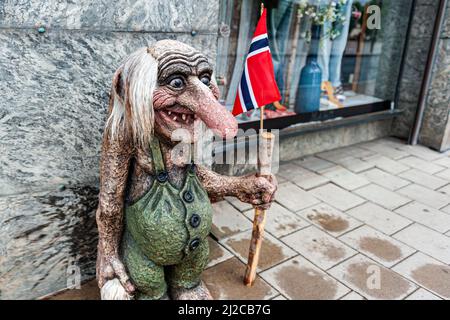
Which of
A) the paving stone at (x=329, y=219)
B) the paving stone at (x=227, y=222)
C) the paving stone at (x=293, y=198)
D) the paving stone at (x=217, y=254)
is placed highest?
the paving stone at (x=293, y=198)

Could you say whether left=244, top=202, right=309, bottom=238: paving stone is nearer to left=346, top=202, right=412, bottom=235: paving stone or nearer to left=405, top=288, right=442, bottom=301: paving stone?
left=346, top=202, right=412, bottom=235: paving stone

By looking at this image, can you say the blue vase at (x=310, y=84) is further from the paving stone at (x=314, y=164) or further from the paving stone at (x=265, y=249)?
the paving stone at (x=265, y=249)

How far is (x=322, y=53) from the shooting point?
15.8 ft

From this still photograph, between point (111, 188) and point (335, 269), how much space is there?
168 cm

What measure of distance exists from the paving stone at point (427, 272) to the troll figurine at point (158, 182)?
1335 millimetres

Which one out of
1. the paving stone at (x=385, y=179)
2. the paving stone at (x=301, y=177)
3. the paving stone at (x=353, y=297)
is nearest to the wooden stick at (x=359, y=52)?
the paving stone at (x=385, y=179)

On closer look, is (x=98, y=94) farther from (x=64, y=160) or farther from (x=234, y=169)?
(x=234, y=169)

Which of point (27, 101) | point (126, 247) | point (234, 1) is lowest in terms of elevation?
point (126, 247)

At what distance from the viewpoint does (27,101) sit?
6.73 ft

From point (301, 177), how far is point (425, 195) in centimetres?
122

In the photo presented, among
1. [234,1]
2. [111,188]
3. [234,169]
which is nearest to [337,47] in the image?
[234,1]

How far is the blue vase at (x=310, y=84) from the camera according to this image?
15.3 feet

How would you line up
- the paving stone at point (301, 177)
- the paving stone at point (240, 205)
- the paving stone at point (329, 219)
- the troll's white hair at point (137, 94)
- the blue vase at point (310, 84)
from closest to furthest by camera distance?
the troll's white hair at point (137, 94) < the paving stone at point (329, 219) < the paving stone at point (240, 205) < the paving stone at point (301, 177) < the blue vase at point (310, 84)

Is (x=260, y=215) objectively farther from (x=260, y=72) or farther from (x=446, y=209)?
(x=446, y=209)
